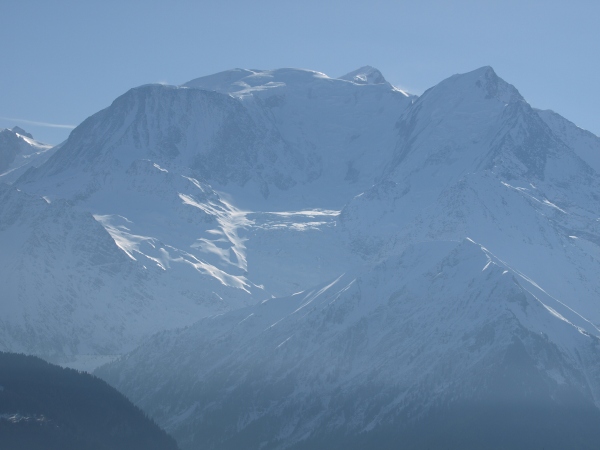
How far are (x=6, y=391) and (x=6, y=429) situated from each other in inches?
470

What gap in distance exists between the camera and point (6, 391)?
199 m

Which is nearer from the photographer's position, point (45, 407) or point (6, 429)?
point (6, 429)

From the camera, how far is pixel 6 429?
616ft

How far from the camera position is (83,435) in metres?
198

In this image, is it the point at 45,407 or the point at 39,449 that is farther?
the point at 45,407

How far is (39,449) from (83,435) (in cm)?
1086

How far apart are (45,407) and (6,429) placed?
492 inches

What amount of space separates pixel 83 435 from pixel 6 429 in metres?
13.0

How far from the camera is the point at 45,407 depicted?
19988 cm
